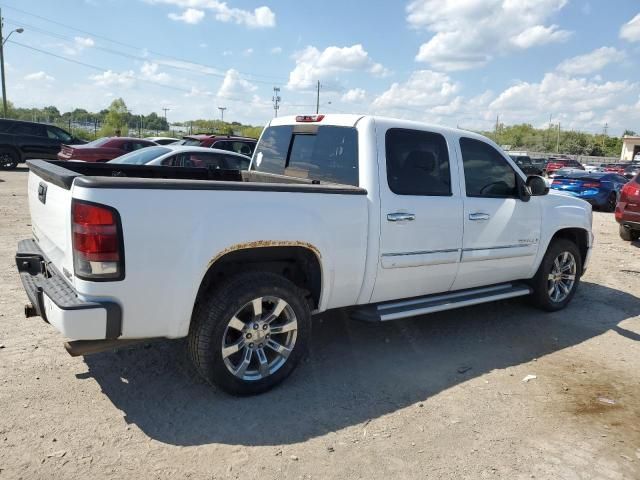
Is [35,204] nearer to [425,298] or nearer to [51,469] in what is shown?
[51,469]

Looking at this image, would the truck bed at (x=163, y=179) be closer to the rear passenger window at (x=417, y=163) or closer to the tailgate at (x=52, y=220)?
the tailgate at (x=52, y=220)

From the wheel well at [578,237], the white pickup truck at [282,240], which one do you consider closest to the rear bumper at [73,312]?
the white pickup truck at [282,240]

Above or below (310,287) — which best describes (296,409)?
below

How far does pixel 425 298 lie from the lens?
179 inches

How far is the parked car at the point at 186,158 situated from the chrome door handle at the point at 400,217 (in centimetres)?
604

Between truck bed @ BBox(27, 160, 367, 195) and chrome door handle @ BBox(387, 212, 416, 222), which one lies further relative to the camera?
chrome door handle @ BBox(387, 212, 416, 222)

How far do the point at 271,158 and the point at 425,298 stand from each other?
202cm

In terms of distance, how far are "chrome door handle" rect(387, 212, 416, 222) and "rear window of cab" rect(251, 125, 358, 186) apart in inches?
14.9

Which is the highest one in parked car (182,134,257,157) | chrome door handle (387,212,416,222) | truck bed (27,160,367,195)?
parked car (182,134,257,157)

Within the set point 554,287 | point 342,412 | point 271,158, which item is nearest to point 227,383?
point 342,412

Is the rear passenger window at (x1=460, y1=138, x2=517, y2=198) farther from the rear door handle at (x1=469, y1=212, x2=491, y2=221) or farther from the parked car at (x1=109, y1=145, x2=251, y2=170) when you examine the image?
the parked car at (x1=109, y1=145, x2=251, y2=170)

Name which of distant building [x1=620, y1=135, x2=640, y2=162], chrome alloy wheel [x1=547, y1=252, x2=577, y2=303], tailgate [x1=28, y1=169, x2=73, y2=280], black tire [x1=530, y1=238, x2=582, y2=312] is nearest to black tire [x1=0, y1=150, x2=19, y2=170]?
tailgate [x1=28, y1=169, x2=73, y2=280]

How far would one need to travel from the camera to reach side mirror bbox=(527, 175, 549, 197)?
16.6 feet

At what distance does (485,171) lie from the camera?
4.86 m
